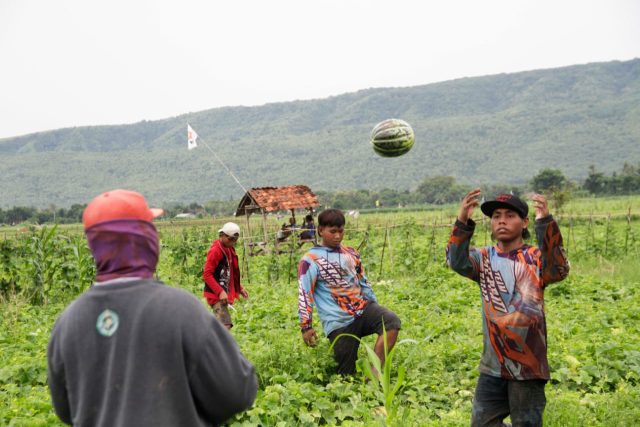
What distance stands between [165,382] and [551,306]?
8848 mm

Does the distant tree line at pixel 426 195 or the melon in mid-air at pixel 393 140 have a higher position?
the melon in mid-air at pixel 393 140

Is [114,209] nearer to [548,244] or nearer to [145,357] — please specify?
[145,357]

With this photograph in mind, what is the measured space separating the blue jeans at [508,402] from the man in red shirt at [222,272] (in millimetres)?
4376

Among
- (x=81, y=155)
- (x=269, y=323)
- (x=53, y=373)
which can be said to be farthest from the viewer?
(x=81, y=155)

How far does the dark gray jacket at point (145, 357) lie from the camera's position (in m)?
2.03

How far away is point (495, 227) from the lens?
3832mm

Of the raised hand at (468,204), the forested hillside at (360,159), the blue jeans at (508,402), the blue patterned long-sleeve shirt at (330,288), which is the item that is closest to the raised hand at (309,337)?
the blue patterned long-sleeve shirt at (330,288)

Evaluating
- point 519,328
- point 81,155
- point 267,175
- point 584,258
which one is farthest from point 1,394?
point 81,155

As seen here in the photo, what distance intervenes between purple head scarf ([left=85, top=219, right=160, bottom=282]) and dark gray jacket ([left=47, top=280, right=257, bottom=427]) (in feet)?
0.17

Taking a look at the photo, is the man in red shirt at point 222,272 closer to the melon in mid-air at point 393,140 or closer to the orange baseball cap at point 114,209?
the melon in mid-air at point 393,140

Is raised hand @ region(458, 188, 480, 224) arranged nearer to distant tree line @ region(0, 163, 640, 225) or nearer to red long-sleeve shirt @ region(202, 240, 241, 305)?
red long-sleeve shirt @ region(202, 240, 241, 305)

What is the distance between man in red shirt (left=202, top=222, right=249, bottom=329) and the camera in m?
7.67

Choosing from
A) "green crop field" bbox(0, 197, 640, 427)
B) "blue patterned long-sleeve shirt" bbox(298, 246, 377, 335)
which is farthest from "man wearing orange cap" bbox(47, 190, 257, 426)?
"blue patterned long-sleeve shirt" bbox(298, 246, 377, 335)

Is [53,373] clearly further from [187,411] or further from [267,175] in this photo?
[267,175]
